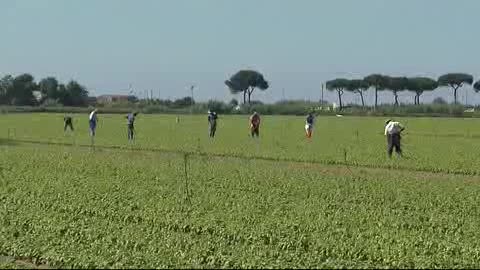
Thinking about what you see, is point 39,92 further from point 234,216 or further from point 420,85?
point 234,216

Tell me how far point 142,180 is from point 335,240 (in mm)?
7855

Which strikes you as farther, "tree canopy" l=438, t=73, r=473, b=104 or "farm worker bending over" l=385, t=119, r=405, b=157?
"tree canopy" l=438, t=73, r=473, b=104

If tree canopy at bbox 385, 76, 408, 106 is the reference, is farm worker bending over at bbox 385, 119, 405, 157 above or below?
below

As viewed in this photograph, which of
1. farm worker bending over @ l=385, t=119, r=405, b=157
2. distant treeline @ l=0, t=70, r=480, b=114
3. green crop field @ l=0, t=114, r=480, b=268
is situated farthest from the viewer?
distant treeline @ l=0, t=70, r=480, b=114

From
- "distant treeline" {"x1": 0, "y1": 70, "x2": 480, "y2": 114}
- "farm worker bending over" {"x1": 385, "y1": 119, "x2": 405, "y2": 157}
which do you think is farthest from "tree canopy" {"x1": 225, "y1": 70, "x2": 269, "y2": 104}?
"farm worker bending over" {"x1": 385, "y1": 119, "x2": 405, "y2": 157}

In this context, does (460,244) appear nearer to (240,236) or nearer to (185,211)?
(240,236)

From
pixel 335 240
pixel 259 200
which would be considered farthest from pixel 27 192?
pixel 335 240

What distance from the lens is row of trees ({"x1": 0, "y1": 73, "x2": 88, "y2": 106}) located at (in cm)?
13812

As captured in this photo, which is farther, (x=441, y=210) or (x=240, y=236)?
(x=441, y=210)

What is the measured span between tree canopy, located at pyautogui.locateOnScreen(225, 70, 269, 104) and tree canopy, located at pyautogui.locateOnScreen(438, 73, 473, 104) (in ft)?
144

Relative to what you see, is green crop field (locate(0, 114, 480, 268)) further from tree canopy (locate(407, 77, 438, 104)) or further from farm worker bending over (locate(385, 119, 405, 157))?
tree canopy (locate(407, 77, 438, 104))

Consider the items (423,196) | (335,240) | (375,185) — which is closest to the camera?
(335,240)

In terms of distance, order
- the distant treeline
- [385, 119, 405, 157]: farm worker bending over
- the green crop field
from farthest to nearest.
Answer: the distant treeline, [385, 119, 405, 157]: farm worker bending over, the green crop field

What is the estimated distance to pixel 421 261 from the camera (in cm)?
808
